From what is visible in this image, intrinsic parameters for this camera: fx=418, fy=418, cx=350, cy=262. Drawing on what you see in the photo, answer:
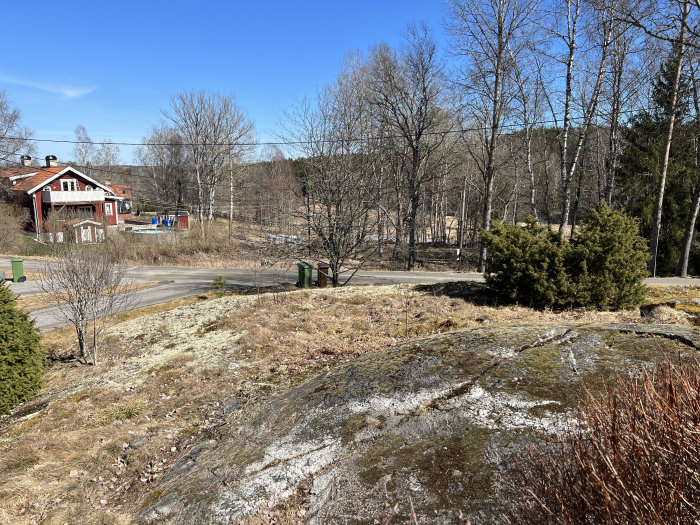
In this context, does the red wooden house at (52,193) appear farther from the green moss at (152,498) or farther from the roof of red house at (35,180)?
the green moss at (152,498)

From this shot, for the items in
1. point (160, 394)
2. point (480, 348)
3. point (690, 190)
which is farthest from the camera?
point (690, 190)

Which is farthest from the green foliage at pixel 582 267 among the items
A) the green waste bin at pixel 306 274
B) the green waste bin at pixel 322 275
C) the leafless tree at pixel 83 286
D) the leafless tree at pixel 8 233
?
the leafless tree at pixel 8 233

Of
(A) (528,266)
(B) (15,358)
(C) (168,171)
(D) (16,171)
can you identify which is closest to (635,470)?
(A) (528,266)

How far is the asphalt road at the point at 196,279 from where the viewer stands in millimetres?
16703

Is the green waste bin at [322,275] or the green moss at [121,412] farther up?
the green waste bin at [322,275]

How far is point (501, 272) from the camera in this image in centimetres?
916

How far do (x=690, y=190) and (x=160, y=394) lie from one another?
71.4 feet

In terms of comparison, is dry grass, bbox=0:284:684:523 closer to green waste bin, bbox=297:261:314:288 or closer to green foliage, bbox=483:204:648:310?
green foliage, bbox=483:204:648:310

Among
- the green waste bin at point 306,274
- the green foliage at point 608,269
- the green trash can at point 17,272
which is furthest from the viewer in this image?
the green trash can at point 17,272

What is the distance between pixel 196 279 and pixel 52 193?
2305 cm

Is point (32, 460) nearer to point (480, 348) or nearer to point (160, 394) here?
point (160, 394)

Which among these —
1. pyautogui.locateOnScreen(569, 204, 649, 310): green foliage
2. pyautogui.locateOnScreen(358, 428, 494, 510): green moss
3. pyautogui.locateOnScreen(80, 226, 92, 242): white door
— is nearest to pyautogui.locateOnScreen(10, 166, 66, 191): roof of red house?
pyautogui.locateOnScreen(80, 226, 92, 242): white door

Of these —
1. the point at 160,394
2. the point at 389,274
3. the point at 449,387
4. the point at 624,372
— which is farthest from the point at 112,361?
the point at 389,274

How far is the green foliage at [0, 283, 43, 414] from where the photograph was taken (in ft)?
22.3
